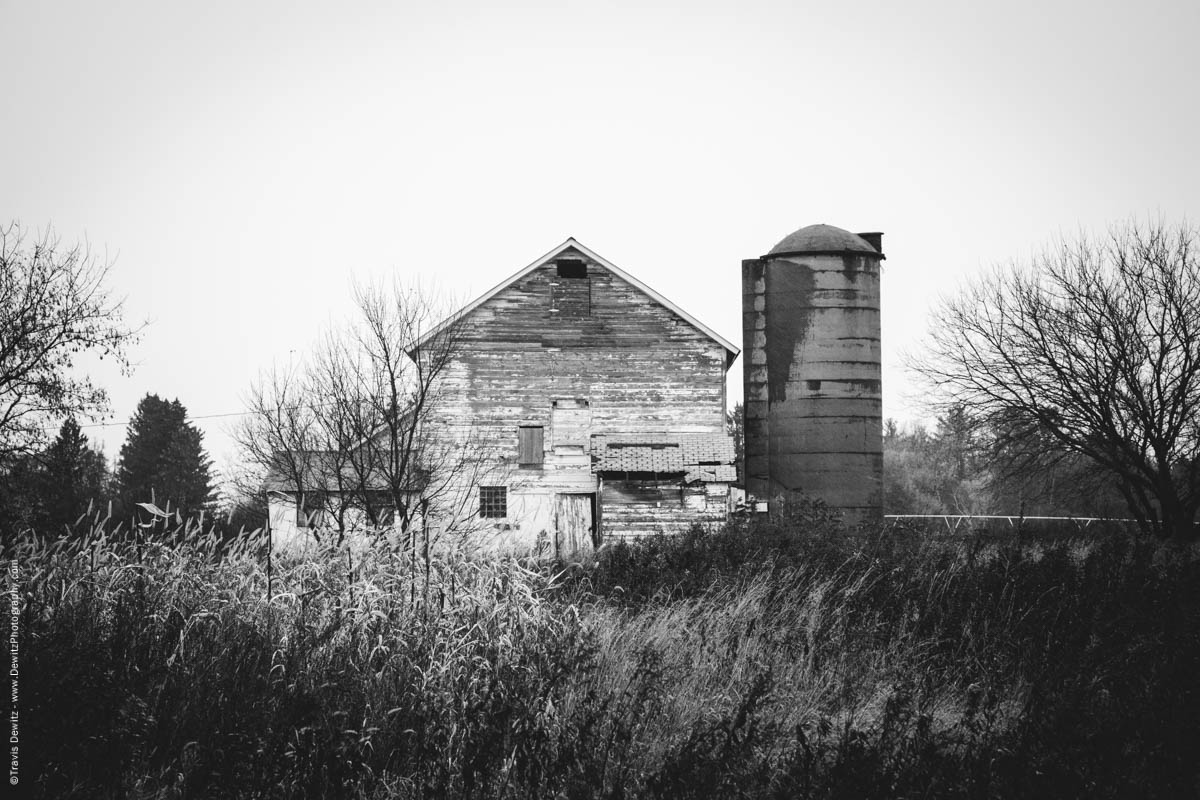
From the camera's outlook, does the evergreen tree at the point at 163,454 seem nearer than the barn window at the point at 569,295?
No

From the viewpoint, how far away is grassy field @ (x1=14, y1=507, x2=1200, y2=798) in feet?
14.2

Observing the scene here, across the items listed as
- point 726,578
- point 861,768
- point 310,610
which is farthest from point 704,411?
point 861,768

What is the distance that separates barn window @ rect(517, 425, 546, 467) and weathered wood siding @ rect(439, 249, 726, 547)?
11 cm

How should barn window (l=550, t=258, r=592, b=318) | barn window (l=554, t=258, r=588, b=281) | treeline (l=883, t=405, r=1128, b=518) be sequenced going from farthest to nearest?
barn window (l=554, t=258, r=588, b=281) < barn window (l=550, t=258, r=592, b=318) < treeline (l=883, t=405, r=1128, b=518)

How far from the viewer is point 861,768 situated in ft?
13.9

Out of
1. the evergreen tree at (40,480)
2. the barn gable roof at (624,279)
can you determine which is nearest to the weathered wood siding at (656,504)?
the barn gable roof at (624,279)

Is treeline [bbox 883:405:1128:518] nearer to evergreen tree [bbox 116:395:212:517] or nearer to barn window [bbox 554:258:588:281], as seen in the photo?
barn window [bbox 554:258:588:281]

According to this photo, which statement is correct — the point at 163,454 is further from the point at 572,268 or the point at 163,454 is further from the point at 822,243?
the point at 822,243

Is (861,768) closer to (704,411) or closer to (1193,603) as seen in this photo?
(1193,603)

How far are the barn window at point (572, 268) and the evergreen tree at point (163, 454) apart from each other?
33804 millimetres

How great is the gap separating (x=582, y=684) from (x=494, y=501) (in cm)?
1889

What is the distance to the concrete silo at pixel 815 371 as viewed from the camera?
23.0m

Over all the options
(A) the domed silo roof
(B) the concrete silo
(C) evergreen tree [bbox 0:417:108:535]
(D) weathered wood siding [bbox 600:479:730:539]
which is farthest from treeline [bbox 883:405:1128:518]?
(C) evergreen tree [bbox 0:417:108:535]

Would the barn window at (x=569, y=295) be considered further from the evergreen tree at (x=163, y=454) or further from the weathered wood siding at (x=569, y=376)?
the evergreen tree at (x=163, y=454)
